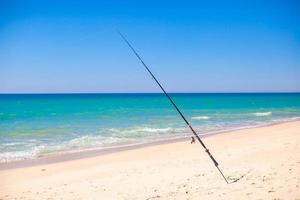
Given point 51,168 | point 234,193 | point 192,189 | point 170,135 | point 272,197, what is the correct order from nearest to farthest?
point 272,197 < point 234,193 < point 192,189 < point 51,168 < point 170,135

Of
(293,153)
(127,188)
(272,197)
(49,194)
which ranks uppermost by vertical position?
(293,153)

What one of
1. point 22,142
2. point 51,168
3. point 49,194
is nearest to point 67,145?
point 22,142

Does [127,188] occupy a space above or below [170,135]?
below

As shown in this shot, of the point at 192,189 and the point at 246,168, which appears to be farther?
the point at 246,168

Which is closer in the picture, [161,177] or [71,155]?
[161,177]

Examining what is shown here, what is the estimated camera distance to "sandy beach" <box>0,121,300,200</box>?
6.44 m

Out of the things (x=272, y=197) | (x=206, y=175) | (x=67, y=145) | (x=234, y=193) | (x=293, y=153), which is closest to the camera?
(x=272, y=197)

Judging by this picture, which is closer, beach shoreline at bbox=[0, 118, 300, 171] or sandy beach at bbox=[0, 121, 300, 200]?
sandy beach at bbox=[0, 121, 300, 200]

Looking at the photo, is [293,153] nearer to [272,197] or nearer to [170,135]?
[272,197]

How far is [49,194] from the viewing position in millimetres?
7418

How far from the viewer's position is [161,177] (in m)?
8.30

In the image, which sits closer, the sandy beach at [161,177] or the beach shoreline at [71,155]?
the sandy beach at [161,177]

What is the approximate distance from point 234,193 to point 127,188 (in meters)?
2.34

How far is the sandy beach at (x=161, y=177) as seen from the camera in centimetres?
644
